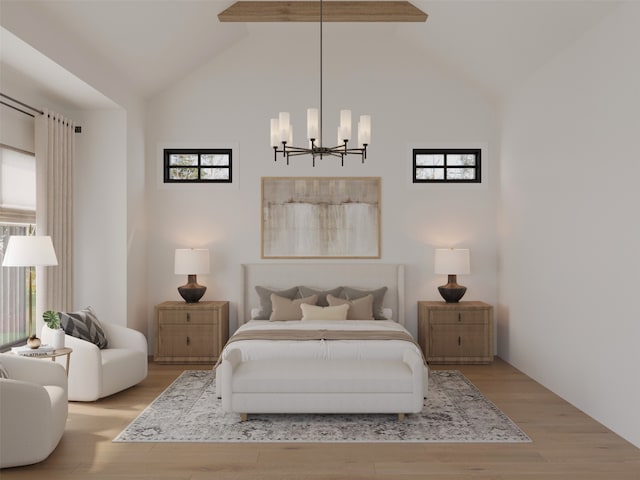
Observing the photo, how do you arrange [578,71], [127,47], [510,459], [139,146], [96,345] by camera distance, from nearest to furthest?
[510,459], [578,71], [96,345], [127,47], [139,146]

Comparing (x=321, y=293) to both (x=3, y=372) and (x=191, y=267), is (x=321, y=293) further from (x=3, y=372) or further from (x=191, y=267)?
(x=3, y=372)

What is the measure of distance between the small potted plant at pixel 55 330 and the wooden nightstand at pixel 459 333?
3.71 m

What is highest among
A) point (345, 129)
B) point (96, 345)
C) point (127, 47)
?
point (127, 47)

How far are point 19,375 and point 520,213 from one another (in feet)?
15.8

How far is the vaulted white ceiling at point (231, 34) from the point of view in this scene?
4547mm

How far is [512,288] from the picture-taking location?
641 cm

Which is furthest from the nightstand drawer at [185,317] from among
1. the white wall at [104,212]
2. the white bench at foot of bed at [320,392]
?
the white bench at foot of bed at [320,392]

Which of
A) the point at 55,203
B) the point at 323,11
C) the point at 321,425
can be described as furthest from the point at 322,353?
the point at 323,11

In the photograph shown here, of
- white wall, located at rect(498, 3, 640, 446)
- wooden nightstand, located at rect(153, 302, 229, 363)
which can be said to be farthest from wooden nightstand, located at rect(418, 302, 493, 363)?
wooden nightstand, located at rect(153, 302, 229, 363)

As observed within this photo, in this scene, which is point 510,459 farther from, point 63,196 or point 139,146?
point 139,146

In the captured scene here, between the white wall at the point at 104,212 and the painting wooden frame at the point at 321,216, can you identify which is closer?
the white wall at the point at 104,212

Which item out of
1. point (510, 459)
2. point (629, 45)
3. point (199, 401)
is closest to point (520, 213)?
point (629, 45)

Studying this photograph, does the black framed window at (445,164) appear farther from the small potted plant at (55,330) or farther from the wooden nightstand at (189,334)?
the small potted plant at (55,330)

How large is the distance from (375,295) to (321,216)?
3.75ft
